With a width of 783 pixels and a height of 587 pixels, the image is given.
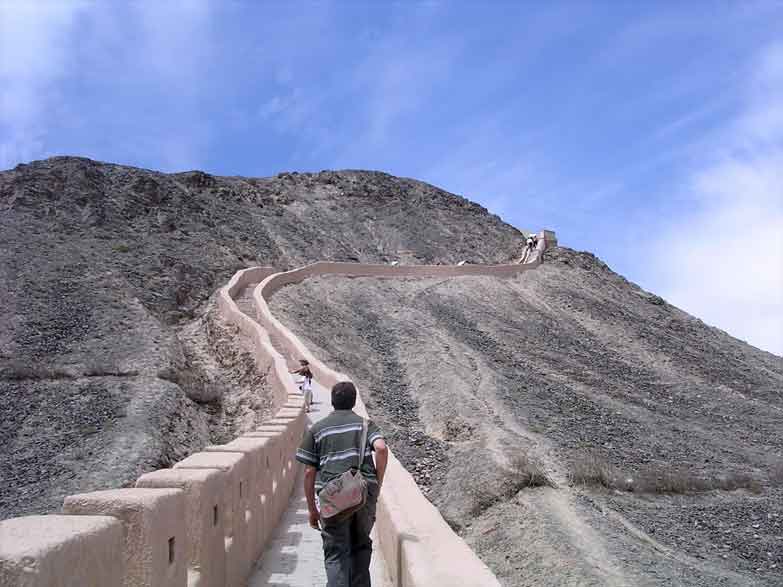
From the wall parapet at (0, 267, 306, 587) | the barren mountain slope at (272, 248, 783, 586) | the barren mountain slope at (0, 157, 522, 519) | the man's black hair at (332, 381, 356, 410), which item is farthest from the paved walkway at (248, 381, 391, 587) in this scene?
the barren mountain slope at (0, 157, 522, 519)

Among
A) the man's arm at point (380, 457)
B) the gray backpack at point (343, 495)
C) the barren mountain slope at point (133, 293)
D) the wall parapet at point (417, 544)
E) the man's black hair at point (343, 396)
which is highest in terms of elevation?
the barren mountain slope at point (133, 293)

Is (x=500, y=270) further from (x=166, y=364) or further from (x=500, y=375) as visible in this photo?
(x=166, y=364)

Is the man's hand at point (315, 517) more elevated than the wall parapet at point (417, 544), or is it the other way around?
the man's hand at point (315, 517)

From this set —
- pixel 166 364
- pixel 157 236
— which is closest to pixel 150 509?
pixel 166 364

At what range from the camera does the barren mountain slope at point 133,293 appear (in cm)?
1500

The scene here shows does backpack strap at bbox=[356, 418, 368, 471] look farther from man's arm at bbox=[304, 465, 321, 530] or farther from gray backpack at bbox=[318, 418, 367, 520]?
man's arm at bbox=[304, 465, 321, 530]

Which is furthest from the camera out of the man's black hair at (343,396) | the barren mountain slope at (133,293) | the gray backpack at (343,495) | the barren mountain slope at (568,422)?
the barren mountain slope at (133,293)

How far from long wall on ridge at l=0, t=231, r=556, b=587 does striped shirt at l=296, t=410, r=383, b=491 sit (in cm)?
57

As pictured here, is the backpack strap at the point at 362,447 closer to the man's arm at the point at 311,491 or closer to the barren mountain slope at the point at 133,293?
the man's arm at the point at 311,491

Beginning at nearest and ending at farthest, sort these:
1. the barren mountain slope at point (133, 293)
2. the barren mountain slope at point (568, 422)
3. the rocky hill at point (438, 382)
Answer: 1. the barren mountain slope at point (568, 422)
2. the rocky hill at point (438, 382)
3. the barren mountain slope at point (133, 293)

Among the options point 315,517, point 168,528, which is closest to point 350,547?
point 315,517

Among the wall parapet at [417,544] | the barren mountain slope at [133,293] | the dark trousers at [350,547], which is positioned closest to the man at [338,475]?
the dark trousers at [350,547]

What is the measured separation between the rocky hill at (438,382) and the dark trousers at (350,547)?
6668 millimetres

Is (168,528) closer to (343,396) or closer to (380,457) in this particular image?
(380,457)
